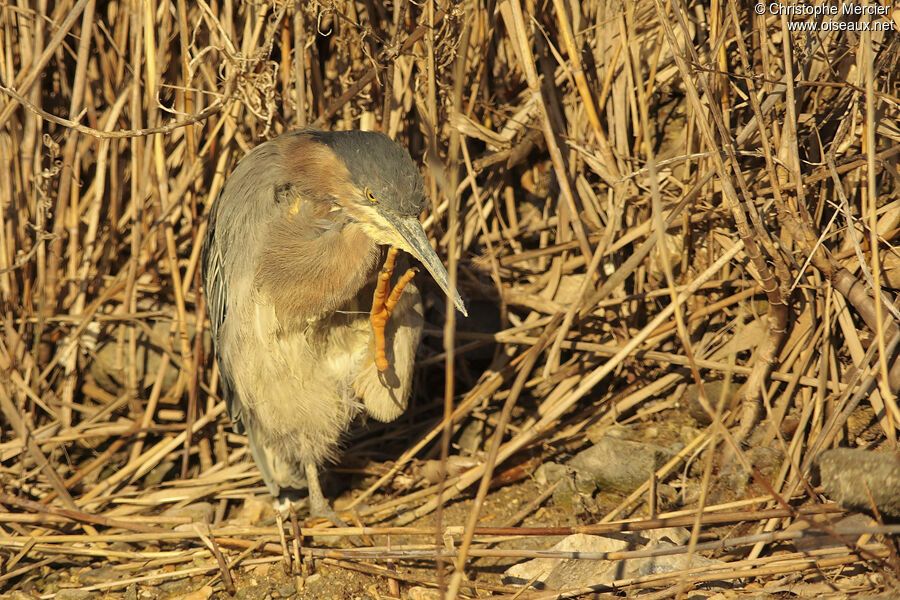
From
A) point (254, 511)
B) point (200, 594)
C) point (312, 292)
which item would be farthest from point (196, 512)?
point (312, 292)

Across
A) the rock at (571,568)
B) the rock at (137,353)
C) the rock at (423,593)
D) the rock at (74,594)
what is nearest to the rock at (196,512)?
the rock at (74,594)

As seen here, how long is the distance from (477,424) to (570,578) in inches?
42.7

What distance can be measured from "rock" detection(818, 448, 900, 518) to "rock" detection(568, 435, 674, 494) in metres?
0.88

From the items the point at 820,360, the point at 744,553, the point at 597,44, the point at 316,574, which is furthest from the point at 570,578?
the point at 597,44

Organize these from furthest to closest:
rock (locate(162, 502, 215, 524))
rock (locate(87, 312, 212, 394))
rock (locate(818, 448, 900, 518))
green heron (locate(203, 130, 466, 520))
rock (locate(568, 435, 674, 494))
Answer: rock (locate(87, 312, 212, 394))
rock (locate(162, 502, 215, 524))
rock (locate(568, 435, 674, 494))
green heron (locate(203, 130, 466, 520))
rock (locate(818, 448, 900, 518))

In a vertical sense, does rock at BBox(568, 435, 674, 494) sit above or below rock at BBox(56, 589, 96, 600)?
above

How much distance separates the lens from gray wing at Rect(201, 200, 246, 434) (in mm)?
2941

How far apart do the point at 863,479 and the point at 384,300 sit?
1.51 metres

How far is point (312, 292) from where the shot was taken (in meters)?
2.56

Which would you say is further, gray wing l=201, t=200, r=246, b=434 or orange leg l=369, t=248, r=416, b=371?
gray wing l=201, t=200, r=246, b=434

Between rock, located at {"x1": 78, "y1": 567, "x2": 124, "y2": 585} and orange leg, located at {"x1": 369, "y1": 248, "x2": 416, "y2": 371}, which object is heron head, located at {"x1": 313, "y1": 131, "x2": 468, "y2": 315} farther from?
rock, located at {"x1": 78, "y1": 567, "x2": 124, "y2": 585}

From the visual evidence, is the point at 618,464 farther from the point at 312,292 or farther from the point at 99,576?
the point at 99,576

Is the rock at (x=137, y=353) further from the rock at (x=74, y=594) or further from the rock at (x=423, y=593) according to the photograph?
the rock at (x=423, y=593)

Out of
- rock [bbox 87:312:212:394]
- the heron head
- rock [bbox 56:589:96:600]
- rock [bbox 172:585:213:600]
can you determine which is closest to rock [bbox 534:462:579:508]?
the heron head
